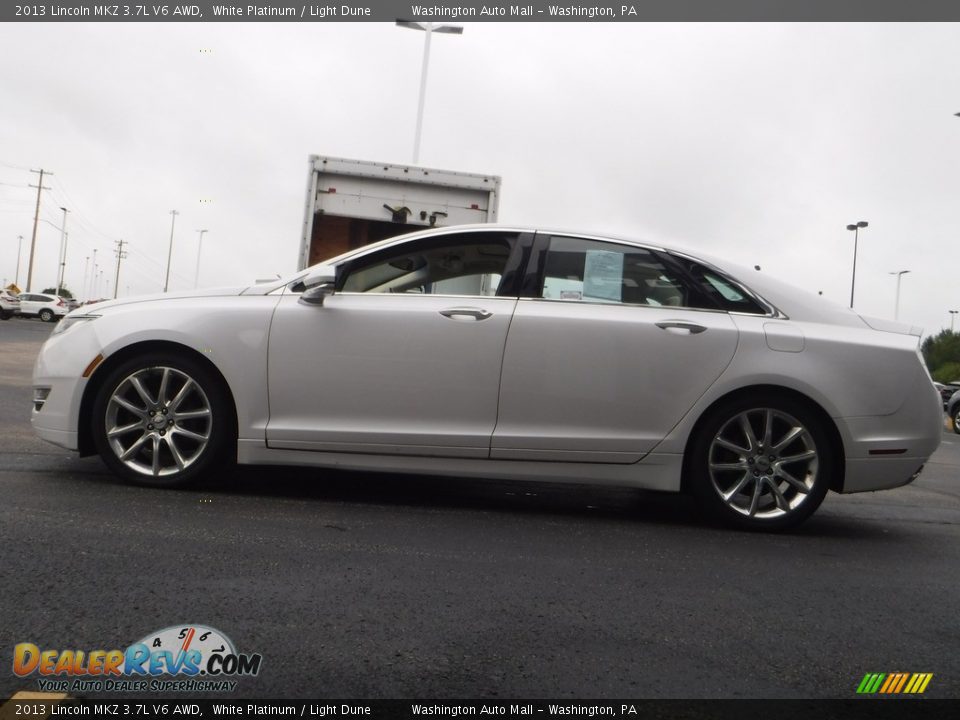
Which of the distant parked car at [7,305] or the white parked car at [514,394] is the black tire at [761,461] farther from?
the distant parked car at [7,305]

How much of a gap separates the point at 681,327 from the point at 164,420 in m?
2.78

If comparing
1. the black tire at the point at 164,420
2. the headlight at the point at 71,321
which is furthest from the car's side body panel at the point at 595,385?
the headlight at the point at 71,321

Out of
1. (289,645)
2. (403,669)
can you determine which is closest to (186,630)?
(289,645)

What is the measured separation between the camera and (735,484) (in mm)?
4762

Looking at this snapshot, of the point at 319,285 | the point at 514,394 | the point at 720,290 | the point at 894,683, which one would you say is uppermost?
the point at 720,290

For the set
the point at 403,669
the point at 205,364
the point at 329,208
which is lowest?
the point at 403,669

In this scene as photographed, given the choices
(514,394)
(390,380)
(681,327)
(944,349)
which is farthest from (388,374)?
(944,349)

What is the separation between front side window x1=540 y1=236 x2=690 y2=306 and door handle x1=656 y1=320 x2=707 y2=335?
163 millimetres

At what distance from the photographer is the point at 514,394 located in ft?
15.5

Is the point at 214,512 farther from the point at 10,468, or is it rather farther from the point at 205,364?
the point at 10,468

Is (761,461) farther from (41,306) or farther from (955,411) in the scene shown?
(41,306)

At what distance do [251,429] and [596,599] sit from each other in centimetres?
221

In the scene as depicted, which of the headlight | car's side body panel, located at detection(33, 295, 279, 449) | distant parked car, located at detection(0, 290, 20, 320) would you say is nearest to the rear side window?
car's side body panel, located at detection(33, 295, 279, 449)

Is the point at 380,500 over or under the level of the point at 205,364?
under
